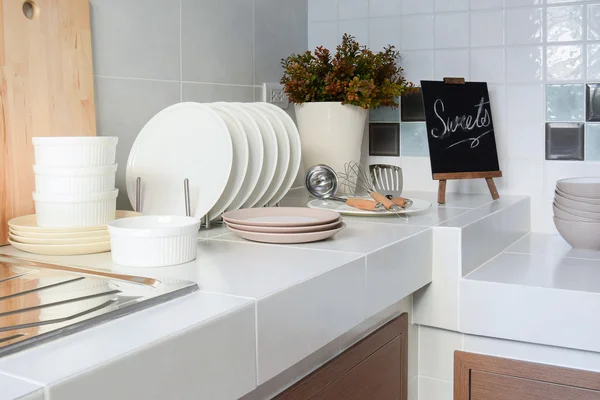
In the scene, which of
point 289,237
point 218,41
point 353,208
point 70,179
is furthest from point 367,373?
point 218,41

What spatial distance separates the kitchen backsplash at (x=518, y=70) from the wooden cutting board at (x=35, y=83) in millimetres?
1095

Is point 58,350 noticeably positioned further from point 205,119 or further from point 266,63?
point 266,63

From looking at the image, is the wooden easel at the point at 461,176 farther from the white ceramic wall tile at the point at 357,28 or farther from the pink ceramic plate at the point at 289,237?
the pink ceramic plate at the point at 289,237

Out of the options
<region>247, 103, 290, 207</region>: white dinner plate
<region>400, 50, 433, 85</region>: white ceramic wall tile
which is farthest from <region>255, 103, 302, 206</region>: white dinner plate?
<region>400, 50, 433, 85</region>: white ceramic wall tile

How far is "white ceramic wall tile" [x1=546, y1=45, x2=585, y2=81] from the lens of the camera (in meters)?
1.91

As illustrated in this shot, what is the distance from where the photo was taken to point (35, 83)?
4.10ft

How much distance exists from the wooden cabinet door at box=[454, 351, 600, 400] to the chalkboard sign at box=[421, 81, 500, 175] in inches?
21.9

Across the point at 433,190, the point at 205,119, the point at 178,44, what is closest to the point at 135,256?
the point at 205,119

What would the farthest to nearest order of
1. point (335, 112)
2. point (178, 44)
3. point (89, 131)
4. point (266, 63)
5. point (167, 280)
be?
1. point (266, 63)
2. point (335, 112)
3. point (178, 44)
4. point (89, 131)
5. point (167, 280)

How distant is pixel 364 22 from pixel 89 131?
1.13 m

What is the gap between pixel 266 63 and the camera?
205cm

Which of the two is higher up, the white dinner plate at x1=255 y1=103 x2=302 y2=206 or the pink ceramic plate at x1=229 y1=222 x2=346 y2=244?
the white dinner plate at x1=255 y1=103 x2=302 y2=206

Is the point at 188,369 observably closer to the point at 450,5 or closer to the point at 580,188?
the point at 580,188

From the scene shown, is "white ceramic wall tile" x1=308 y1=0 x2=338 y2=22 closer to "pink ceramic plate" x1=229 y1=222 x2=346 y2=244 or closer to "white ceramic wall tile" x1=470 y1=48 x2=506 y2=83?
"white ceramic wall tile" x1=470 y1=48 x2=506 y2=83
